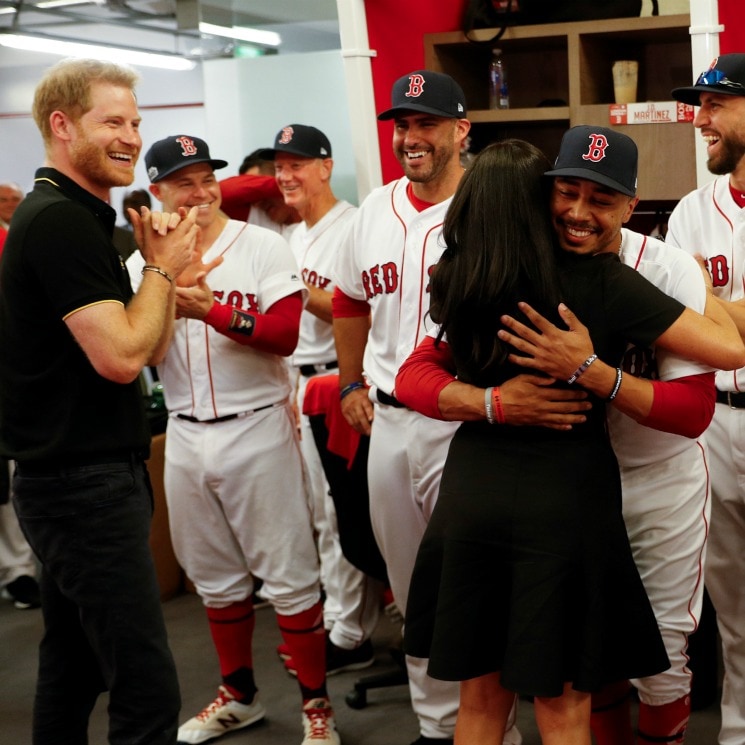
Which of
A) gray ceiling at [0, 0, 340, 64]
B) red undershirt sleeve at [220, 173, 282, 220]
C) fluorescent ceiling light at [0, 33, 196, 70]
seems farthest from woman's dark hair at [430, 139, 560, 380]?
fluorescent ceiling light at [0, 33, 196, 70]

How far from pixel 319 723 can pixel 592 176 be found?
183 centimetres

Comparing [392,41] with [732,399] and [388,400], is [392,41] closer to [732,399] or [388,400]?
[388,400]

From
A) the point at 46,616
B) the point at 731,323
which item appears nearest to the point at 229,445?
the point at 46,616

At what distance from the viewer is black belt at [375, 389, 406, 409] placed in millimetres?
2643

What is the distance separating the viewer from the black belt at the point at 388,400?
8.67 feet

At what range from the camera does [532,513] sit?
6.14 feet

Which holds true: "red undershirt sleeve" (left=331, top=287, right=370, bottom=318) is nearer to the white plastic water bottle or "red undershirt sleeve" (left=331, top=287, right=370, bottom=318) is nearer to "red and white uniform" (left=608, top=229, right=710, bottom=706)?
"red and white uniform" (left=608, top=229, right=710, bottom=706)

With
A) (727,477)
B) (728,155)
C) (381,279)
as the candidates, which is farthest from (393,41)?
(727,477)

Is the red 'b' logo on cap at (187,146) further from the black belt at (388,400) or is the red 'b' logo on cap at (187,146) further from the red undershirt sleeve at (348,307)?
the black belt at (388,400)

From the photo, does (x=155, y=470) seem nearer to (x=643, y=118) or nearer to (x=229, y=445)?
(x=229, y=445)

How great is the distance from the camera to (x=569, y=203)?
193cm

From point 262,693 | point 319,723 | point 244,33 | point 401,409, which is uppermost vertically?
point 244,33

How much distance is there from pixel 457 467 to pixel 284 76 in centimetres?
374

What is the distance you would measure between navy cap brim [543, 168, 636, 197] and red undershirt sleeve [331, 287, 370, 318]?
109 centimetres
